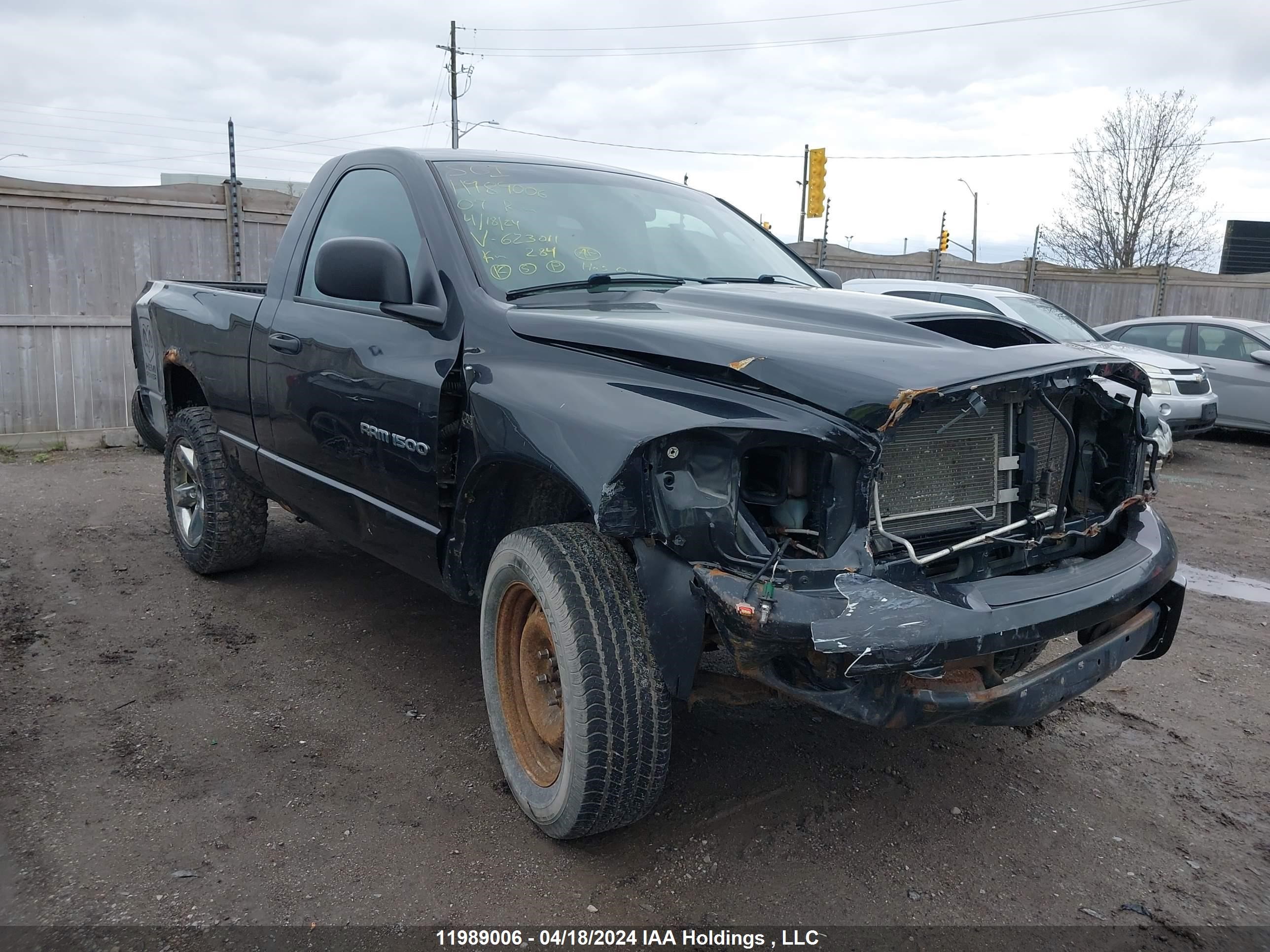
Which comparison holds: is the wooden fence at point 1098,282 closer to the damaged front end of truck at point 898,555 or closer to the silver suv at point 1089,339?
the silver suv at point 1089,339

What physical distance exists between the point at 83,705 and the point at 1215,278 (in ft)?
63.7

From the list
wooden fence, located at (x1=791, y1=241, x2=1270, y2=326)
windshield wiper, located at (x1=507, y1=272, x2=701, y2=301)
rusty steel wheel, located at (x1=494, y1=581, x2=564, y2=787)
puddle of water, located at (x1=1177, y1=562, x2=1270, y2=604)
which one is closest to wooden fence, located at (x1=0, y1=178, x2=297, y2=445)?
windshield wiper, located at (x1=507, y1=272, x2=701, y2=301)

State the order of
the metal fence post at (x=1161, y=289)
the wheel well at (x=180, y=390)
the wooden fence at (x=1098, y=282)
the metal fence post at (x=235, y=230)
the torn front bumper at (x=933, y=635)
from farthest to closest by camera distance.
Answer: the metal fence post at (x=1161, y=289), the wooden fence at (x=1098, y=282), the metal fence post at (x=235, y=230), the wheel well at (x=180, y=390), the torn front bumper at (x=933, y=635)

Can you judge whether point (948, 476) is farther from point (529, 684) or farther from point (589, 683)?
point (529, 684)

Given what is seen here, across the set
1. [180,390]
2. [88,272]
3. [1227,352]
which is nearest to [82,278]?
[88,272]

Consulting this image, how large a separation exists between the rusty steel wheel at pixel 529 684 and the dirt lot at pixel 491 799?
0.66ft

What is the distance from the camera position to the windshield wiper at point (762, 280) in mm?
3578

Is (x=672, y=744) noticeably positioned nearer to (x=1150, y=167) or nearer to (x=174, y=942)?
(x=174, y=942)

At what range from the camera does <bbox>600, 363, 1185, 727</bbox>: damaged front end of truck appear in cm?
219

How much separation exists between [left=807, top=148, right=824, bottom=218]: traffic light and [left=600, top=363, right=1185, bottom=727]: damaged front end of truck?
807 inches

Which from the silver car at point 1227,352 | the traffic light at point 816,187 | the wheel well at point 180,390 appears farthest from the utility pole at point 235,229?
the traffic light at point 816,187

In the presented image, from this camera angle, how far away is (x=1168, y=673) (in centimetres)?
418

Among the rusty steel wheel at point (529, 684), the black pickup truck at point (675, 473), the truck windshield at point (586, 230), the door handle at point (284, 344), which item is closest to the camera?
the black pickup truck at point (675, 473)

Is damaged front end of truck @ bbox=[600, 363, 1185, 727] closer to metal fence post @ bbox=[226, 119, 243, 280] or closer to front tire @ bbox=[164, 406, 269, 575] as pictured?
front tire @ bbox=[164, 406, 269, 575]
